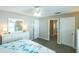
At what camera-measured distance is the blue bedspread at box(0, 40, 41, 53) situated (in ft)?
4.35

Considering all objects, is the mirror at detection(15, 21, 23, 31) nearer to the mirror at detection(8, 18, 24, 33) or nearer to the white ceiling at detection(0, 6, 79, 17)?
the mirror at detection(8, 18, 24, 33)

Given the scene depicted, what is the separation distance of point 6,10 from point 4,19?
0.16 metres

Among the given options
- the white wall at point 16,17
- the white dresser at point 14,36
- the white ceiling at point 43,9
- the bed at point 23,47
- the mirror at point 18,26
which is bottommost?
the bed at point 23,47

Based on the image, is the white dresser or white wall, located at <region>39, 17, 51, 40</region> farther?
white wall, located at <region>39, 17, 51, 40</region>

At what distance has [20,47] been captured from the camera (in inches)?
Answer: 53.8

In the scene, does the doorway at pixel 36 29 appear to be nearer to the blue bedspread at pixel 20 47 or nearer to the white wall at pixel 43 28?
the white wall at pixel 43 28

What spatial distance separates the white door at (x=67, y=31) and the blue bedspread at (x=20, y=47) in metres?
0.51

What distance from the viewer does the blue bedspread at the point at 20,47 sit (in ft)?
4.35

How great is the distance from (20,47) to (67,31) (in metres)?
0.93

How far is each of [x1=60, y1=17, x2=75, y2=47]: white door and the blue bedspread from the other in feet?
1.68

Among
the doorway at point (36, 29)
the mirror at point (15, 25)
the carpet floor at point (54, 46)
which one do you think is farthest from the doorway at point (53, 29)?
the mirror at point (15, 25)

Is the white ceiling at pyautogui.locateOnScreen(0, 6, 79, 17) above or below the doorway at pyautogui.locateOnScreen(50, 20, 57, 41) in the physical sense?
above

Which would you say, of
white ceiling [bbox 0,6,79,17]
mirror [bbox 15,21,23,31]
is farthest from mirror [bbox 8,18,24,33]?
white ceiling [bbox 0,6,79,17]

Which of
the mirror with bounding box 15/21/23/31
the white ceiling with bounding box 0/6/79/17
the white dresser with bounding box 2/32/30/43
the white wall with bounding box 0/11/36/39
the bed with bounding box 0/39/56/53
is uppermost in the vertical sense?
the white ceiling with bounding box 0/6/79/17
